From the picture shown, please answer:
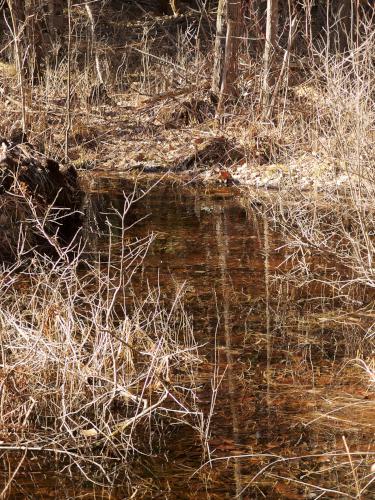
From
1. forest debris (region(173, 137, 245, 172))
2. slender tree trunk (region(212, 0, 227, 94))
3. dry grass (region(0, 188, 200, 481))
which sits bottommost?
forest debris (region(173, 137, 245, 172))

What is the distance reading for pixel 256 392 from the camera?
653 cm

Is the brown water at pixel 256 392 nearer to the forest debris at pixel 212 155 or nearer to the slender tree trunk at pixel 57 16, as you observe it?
the forest debris at pixel 212 155

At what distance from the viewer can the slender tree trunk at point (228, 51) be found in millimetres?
17281

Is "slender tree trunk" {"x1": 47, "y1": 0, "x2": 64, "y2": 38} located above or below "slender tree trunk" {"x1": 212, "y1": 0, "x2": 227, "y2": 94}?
below

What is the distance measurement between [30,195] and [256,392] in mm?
5014

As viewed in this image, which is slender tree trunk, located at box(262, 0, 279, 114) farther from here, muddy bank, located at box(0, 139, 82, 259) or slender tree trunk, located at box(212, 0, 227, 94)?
muddy bank, located at box(0, 139, 82, 259)

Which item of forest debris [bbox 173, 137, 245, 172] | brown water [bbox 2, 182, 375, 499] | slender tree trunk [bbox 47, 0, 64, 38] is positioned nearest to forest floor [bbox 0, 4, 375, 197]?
forest debris [bbox 173, 137, 245, 172]

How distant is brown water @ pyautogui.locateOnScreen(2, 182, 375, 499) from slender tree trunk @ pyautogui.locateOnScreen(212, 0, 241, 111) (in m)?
6.53

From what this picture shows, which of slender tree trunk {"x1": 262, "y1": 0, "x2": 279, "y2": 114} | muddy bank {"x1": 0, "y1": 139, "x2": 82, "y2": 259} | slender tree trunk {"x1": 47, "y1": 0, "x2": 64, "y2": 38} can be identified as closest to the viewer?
muddy bank {"x1": 0, "y1": 139, "x2": 82, "y2": 259}

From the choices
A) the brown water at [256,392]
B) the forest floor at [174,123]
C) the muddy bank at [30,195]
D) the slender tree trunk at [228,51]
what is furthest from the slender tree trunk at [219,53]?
the brown water at [256,392]

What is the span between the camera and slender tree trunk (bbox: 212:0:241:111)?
1728 centimetres

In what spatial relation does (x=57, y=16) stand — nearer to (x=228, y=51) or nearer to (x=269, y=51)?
(x=228, y=51)

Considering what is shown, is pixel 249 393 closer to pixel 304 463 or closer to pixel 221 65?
pixel 304 463

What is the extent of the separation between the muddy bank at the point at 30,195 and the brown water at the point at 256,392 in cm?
68
